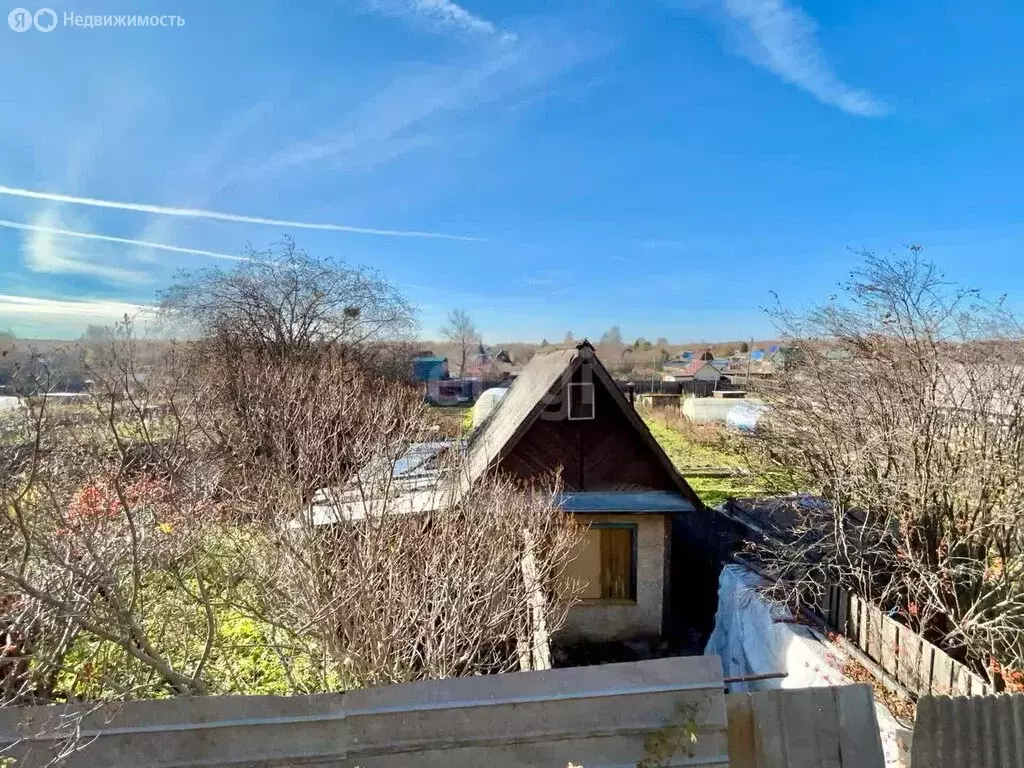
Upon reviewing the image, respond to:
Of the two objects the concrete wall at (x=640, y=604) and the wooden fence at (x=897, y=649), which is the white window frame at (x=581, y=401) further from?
the wooden fence at (x=897, y=649)

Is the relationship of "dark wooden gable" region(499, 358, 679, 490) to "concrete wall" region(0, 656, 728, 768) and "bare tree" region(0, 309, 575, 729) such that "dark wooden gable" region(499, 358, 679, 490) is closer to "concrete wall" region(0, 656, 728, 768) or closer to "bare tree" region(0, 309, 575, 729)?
A: "bare tree" region(0, 309, 575, 729)

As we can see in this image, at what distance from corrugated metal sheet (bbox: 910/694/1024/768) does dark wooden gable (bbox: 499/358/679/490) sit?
15.1 ft

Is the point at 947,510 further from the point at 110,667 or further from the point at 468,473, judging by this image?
the point at 110,667

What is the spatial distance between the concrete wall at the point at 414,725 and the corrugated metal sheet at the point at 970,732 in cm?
162

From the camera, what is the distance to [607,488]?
28.5ft

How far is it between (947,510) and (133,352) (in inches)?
560

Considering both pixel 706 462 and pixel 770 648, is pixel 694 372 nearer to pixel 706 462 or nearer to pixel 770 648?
pixel 706 462

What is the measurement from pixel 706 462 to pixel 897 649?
17.6 meters

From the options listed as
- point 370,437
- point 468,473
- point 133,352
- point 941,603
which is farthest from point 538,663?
point 133,352

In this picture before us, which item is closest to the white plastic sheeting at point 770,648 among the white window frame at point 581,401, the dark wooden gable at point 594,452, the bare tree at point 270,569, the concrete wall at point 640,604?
the concrete wall at point 640,604

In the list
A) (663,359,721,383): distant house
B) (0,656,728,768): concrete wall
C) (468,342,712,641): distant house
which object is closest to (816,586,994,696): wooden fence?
(468,342,712,641): distant house

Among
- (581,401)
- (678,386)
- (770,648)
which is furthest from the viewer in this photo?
(678,386)

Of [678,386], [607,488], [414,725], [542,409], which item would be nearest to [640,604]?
[607,488]

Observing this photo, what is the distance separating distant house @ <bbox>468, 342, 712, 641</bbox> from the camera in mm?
8469
